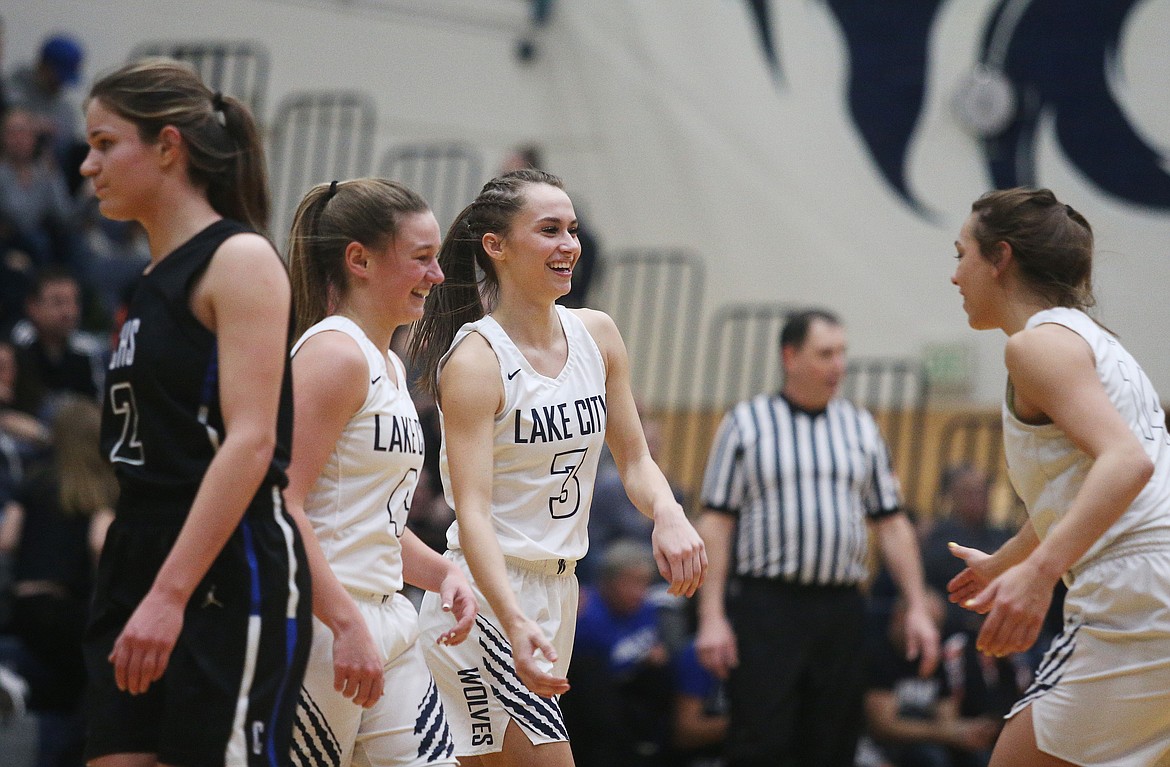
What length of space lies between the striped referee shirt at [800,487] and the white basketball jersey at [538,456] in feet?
8.71

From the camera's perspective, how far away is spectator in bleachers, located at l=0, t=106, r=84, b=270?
9.96 meters

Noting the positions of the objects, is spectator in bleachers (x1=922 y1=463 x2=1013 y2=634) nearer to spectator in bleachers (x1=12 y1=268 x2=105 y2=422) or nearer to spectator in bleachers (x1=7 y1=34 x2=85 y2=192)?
spectator in bleachers (x1=12 y1=268 x2=105 y2=422)

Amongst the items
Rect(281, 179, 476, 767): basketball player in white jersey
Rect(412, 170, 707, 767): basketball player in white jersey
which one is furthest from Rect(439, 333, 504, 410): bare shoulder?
Rect(281, 179, 476, 767): basketball player in white jersey

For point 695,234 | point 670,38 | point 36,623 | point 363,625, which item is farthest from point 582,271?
point 363,625

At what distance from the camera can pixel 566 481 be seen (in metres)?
3.93

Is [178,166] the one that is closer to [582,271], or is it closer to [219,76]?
[582,271]

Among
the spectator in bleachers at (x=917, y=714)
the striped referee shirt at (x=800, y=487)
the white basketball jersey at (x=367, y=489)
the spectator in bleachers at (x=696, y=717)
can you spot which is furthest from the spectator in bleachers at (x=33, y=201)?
the white basketball jersey at (x=367, y=489)

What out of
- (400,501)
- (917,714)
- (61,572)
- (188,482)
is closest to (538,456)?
(400,501)

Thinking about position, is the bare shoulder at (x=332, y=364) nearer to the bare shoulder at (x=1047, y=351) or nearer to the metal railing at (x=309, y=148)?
the bare shoulder at (x=1047, y=351)

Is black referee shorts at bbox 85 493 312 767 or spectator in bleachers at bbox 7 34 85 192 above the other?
spectator in bleachers at bbox 7 34 85 192

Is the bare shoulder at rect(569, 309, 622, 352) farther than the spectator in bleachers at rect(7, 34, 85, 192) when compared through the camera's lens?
No

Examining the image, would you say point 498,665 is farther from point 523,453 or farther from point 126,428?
point 126,428

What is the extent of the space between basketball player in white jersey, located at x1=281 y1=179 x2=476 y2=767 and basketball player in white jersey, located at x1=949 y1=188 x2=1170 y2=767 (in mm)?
1409

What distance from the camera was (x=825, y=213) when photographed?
12211mm
